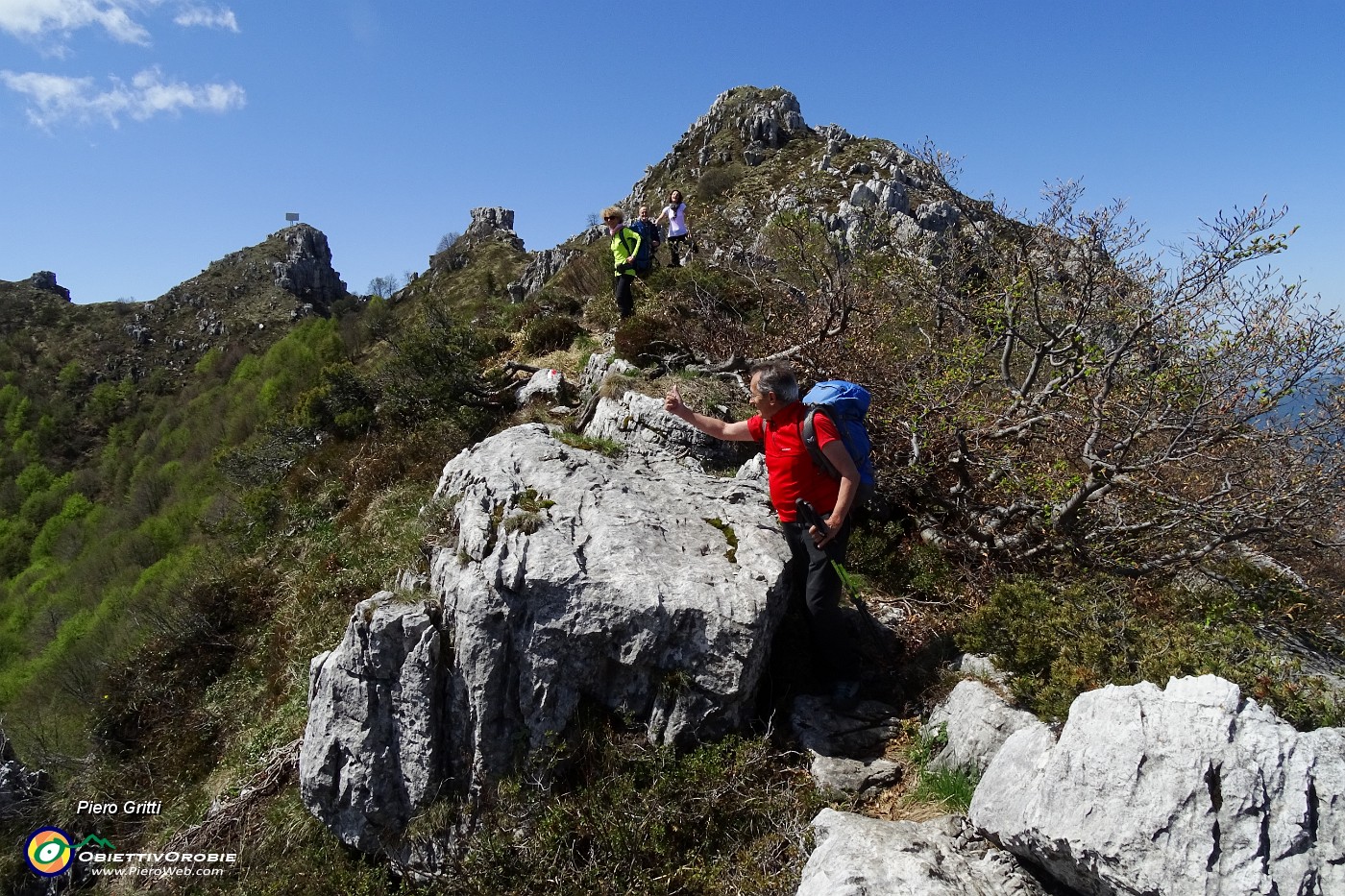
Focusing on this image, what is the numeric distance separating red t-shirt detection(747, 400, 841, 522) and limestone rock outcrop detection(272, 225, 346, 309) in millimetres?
91534

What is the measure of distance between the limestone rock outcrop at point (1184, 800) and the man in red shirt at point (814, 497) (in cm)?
161

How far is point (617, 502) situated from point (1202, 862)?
423 centimetres

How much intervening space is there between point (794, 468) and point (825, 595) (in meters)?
0.96

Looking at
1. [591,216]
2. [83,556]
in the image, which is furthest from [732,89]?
[83,556]

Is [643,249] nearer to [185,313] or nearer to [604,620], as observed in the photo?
[604,620]

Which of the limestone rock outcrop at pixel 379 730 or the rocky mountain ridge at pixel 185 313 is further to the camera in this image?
the rocky mountain ridge at pixel 185 313

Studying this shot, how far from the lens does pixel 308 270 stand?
285 feet

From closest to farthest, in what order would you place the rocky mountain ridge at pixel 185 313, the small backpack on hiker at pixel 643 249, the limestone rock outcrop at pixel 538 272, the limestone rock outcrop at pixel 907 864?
the limestone rock outcrop at pixel 907 864, the small backpack on hiker at pixel 643 249, the limestone rock outcrop at pixel 538 272, the rocky mountain ridge at pixel 185 313

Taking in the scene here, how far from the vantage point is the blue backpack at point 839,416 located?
4301mm

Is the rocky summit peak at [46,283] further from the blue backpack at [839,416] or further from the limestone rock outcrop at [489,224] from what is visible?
the blue backpack at [839,416]

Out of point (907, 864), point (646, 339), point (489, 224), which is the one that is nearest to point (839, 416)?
point (907, 864)

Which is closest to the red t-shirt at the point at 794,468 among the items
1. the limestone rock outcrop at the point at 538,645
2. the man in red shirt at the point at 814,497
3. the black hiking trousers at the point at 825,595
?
the man in red shirt at the point at 814,497

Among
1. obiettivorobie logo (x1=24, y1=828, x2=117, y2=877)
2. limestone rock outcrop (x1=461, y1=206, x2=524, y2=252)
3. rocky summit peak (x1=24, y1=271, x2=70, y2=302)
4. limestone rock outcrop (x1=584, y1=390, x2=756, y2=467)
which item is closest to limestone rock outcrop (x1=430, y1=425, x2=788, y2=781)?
limestone rock outcrop (x1=584, y1=390, x2=756, y2=467)

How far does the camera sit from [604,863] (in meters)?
3.94
